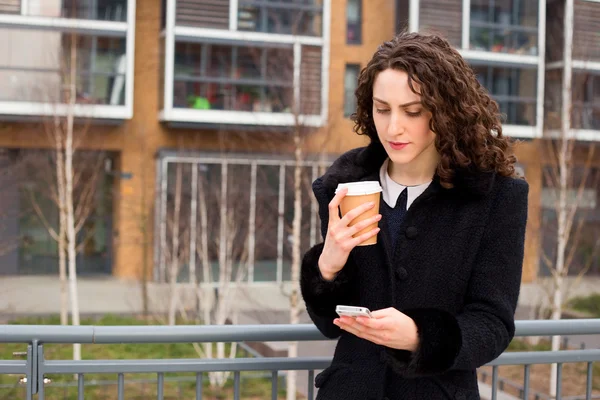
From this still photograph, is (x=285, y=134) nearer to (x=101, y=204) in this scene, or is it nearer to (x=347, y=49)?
(x=347, y=49)

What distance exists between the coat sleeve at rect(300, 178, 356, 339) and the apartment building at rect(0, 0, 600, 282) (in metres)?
17.2

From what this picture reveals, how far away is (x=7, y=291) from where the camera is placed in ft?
66.1

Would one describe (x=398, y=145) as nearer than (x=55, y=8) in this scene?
Yes

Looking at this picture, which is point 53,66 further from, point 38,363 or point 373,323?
point 373,323

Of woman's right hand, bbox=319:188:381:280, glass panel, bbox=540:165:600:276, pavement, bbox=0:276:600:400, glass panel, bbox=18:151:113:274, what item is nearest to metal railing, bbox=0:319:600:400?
woman's right hand, bbox=319:188:381:280

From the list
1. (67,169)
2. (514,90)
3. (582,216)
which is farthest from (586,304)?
(67,169)

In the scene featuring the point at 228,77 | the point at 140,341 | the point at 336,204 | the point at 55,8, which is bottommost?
the point at 140,341

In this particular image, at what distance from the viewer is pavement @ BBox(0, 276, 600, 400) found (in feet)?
61.0

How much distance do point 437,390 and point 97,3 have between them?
20316 mm

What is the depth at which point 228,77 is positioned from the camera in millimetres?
22312

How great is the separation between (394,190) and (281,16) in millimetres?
20946

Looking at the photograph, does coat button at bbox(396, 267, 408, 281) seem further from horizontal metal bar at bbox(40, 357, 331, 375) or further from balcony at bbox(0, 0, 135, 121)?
balcony at bbox(0, 0, 135, 121)

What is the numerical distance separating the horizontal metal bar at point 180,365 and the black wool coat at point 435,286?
69 cm

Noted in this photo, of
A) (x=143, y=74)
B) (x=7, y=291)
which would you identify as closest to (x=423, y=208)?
(x=7, y=291)
